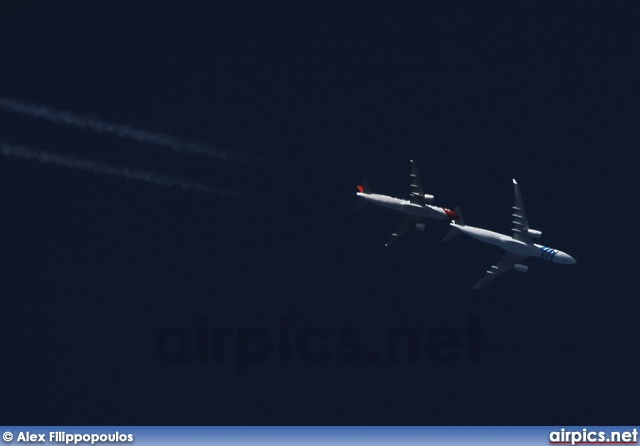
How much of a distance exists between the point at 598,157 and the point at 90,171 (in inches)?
1857

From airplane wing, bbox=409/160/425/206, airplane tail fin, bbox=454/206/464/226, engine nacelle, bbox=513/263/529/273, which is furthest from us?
airplane wing, bbox=409/160/425/206

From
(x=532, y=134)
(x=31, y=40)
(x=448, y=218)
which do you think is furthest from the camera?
(x=31, y=40)

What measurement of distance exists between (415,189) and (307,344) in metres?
18.2

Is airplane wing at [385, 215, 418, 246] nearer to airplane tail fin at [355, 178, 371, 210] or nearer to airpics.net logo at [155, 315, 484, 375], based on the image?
airplane tail fin at [355, 178, 371, 210]

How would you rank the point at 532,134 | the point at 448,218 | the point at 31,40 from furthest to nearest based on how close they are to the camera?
the point at 31,40
the point at 532,134
the point at 448,218

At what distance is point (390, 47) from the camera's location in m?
148

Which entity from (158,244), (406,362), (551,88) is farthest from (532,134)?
(158,244)

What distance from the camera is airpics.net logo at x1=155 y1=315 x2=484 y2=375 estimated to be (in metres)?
143

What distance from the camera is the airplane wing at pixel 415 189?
447 feet

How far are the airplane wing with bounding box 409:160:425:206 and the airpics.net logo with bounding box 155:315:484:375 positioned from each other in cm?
1307

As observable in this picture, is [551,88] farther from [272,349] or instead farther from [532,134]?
[272,349]

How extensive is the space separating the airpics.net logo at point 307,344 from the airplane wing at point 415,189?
42.9ft

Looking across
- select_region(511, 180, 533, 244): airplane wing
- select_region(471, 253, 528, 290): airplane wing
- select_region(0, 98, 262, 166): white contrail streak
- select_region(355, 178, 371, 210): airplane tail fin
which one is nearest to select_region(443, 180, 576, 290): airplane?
select_region(511, 180, 533, 244): airplane wing

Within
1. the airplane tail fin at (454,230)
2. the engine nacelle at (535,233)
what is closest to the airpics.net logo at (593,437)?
the engine nacelle at (535,233)
